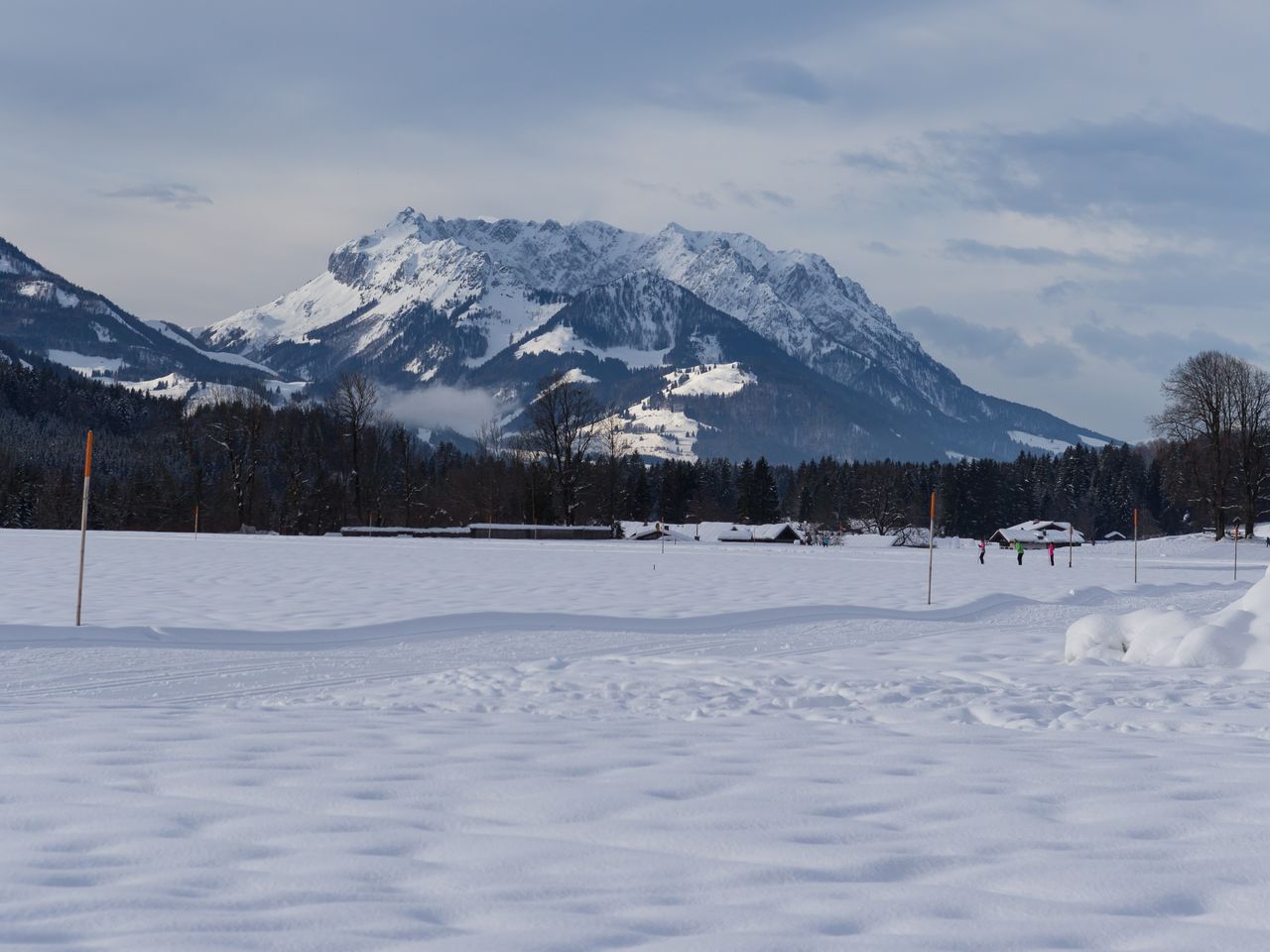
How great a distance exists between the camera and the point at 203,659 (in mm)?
13539

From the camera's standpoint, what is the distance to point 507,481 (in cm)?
11262

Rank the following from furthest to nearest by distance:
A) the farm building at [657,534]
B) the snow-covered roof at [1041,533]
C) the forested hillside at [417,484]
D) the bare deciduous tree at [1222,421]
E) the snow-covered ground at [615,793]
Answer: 1. the snow-covered roof at [1041,533]
2. the farm building at [657,534]
3. the forested hillside at [417,484]
4. the bare deciduous tree at [1222,421]
5. the snow-covered ground at [615,793]

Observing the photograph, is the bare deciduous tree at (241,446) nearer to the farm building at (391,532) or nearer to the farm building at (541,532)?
the farm building at (391,532)

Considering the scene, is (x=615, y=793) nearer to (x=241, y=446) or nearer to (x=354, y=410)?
(x=354, y=410)

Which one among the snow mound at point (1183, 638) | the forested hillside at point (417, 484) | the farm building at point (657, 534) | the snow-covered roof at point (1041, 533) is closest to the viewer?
the snow mound at point (1183, 638)

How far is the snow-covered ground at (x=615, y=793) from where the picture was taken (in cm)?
425

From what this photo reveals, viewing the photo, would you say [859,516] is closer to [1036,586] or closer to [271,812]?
[1036,586]

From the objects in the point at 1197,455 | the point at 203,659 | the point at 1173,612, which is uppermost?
the point at 1197,455

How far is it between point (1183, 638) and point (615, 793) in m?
10.3

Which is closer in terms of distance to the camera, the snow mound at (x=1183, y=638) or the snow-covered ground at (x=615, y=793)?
the snow-covered ground at (x=615, y=793)

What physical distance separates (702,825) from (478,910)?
1605 millimetres

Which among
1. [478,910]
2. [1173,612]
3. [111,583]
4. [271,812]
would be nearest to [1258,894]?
[478,910]

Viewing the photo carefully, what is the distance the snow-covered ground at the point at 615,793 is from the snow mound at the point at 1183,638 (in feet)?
1.41

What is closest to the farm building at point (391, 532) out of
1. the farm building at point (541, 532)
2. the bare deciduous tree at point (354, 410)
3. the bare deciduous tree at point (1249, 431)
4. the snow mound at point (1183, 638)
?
the farm building at point (541, 532)
